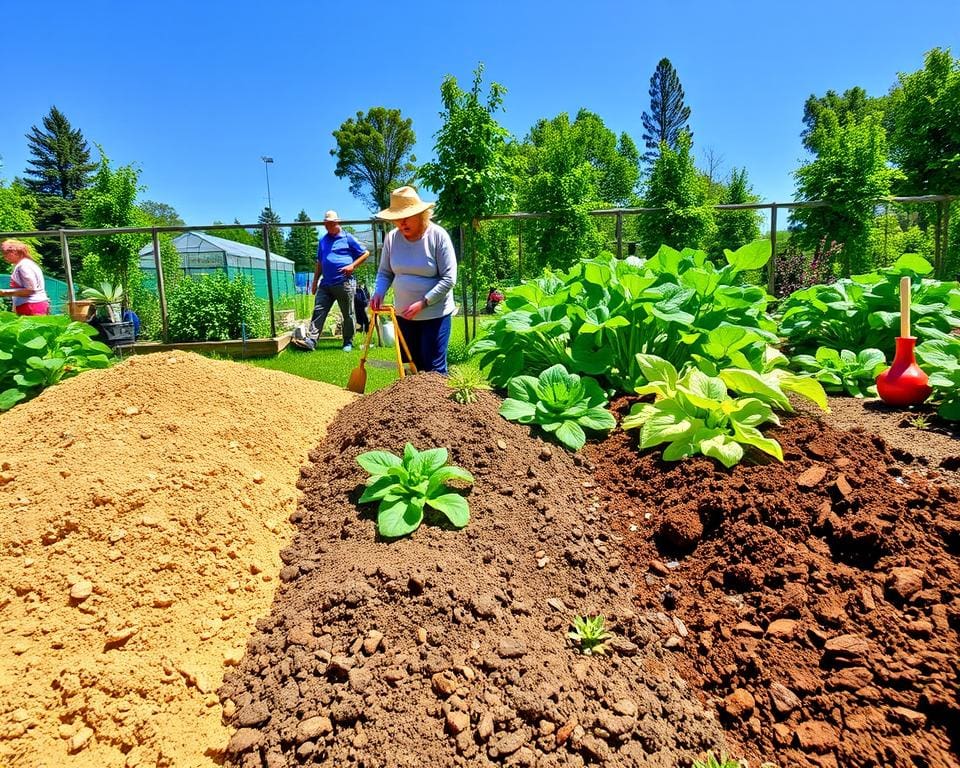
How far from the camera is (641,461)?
8.44ft

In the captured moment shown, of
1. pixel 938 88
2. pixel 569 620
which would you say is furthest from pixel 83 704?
pixel 938 88

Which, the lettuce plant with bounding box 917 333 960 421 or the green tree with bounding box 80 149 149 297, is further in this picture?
the green tree with bounding box 80 149 149 297

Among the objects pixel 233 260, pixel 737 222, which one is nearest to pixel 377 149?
pixel 233 260

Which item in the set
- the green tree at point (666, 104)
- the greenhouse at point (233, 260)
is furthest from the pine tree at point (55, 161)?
the green tree at point (666, 104)

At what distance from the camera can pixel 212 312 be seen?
9344mm

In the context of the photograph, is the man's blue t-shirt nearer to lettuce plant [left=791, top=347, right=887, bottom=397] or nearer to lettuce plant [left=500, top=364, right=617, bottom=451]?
lettuce plant [left=500, top=364, right=617, bottom=451]

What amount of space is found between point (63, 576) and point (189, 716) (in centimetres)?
78

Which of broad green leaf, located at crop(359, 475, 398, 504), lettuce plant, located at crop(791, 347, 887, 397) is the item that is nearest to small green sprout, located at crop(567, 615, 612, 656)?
broad green leaf, located at crop(359, 475, 398, 504)

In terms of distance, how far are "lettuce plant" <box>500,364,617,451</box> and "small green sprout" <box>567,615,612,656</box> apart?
1063mm

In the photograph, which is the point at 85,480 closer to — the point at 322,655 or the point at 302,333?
the point at 322,655

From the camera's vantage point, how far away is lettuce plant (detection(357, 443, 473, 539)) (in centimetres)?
212

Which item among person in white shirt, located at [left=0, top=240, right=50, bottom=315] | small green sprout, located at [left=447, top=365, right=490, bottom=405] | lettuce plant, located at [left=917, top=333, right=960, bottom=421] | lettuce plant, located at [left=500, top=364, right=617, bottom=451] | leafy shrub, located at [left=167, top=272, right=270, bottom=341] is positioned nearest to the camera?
lettuce plant, located at [left=917, top=333, right=960, bottom=421]

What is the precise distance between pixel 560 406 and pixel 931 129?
48.6 ft

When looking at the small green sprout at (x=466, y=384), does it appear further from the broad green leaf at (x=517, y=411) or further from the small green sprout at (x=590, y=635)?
the small green sprout at (x=590, y=635)
